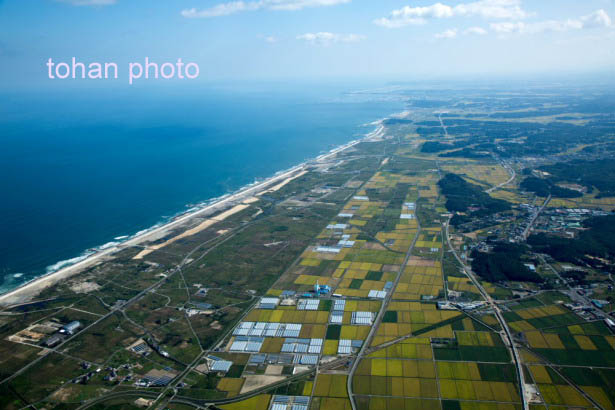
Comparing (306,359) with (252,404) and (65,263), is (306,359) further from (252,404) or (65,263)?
(65,263)

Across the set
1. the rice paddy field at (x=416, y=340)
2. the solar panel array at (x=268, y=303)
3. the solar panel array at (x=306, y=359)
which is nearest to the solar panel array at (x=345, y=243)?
the rice paddy field at (x=416, y=340)

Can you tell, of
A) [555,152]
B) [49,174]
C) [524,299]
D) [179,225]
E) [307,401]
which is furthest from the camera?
[555,152]

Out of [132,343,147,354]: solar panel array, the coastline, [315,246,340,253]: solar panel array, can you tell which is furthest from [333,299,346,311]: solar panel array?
the coastline

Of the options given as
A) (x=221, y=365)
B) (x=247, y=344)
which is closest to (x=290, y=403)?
(x=221, y=365)

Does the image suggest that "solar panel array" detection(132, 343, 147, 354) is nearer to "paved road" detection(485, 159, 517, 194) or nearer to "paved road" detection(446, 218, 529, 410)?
"paved road" detection(446, 218, 529, 410)

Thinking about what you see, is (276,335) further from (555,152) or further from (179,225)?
(555,152)

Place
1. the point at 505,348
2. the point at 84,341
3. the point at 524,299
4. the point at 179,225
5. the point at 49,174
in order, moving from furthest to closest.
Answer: the point at 49,174 < the point at 179,225 < the point at 524,299 < the point at 84,341 < the point at 505,348

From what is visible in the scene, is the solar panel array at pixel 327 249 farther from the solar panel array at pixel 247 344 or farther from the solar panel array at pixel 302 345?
the solar panel array at pixel 247 344

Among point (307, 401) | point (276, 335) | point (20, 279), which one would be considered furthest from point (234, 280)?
point (20, 279)
